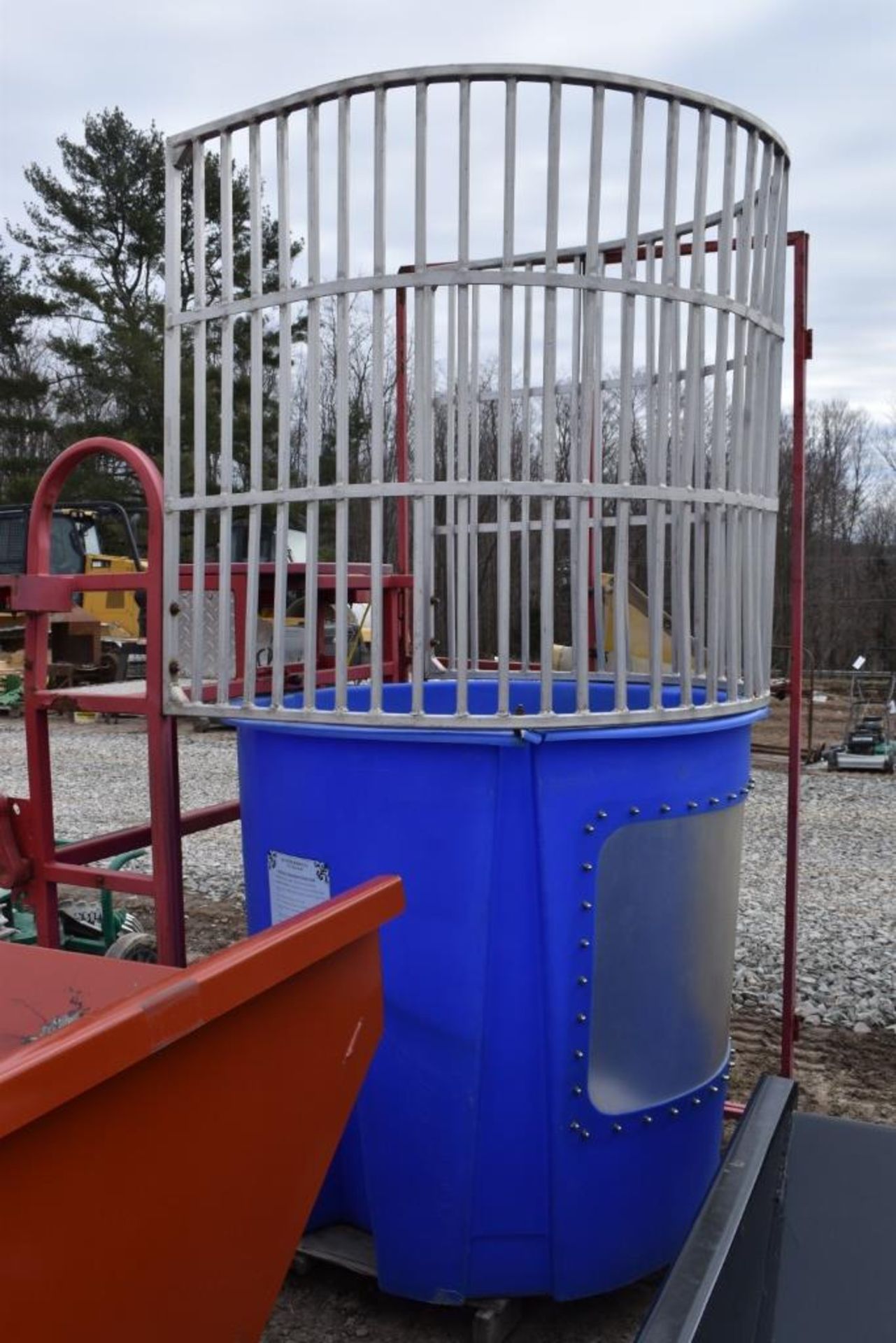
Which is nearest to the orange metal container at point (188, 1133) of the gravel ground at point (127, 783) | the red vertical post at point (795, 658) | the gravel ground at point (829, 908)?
the red vertical post at point (795, 658)

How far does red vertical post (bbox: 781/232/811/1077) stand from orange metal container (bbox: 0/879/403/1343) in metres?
1.70

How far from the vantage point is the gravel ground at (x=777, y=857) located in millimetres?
5488

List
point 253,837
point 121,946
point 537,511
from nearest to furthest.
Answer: point 253,837 → point 121,946 → point 537,511

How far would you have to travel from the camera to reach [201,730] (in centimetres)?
1661

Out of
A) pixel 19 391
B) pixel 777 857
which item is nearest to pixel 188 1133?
pixel 777 857

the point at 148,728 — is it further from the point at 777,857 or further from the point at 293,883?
the point at 777,857

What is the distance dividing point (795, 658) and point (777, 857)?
17.9 feet

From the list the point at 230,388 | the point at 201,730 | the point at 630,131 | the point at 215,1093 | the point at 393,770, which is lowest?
the point at 201,730

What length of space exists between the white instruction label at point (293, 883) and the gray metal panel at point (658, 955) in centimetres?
64

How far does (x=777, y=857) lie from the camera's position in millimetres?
8500

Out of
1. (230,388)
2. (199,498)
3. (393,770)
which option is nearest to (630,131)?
(230,388)

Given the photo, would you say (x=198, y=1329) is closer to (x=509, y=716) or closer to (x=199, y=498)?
(x=509, y=716)

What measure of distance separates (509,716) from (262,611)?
3.22 m

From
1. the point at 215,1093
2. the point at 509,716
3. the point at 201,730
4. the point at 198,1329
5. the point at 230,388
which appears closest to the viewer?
the point at 215,1093
